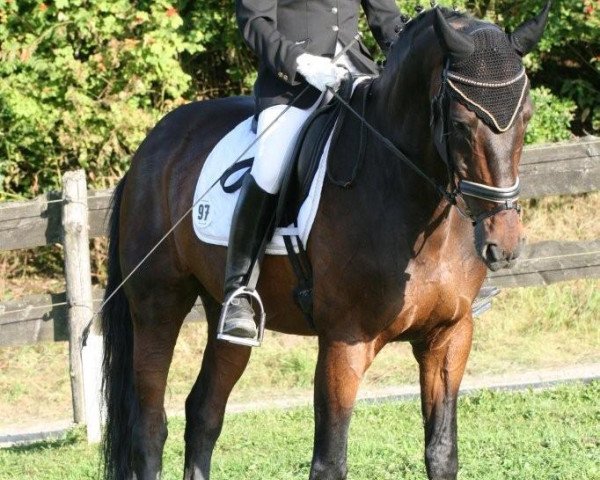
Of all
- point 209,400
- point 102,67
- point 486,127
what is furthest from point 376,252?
point 102,67

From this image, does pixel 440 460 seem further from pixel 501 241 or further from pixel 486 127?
pixel 486 127

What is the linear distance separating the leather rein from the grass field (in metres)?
5.13

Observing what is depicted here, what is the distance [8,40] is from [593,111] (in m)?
6.19

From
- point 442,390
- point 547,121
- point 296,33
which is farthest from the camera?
point 547,121

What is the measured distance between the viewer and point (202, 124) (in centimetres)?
692

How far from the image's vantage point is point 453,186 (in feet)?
16.2

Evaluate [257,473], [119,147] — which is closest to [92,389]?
[257,473]

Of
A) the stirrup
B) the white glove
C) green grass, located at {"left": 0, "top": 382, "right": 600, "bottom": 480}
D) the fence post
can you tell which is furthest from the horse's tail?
the fence post

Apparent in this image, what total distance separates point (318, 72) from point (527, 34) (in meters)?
1.09

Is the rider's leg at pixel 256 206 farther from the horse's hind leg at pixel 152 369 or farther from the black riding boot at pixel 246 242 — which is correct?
the horse's hind leg at pixel 152 369

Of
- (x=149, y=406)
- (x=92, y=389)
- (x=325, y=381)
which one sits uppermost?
(x=325, y=381)

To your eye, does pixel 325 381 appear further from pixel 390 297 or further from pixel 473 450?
pixel 473 450

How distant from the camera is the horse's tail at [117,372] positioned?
7020 mm

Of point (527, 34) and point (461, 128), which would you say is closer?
point (461, 128)
